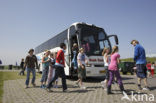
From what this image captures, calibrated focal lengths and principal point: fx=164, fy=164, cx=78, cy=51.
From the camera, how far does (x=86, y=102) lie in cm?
503

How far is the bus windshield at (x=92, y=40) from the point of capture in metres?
10.7

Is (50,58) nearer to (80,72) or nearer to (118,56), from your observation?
(80,72)

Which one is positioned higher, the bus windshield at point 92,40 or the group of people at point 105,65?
the bus windshield at point 92,40

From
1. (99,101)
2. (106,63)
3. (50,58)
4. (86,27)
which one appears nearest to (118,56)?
(106,63)

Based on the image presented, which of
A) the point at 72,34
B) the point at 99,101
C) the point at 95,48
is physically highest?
the point at 72,34

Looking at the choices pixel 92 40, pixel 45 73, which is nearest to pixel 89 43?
pixel 92 40

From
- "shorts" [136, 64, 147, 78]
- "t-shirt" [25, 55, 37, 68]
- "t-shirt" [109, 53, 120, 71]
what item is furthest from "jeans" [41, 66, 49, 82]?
"shorts" [136, 64, 147, 78]

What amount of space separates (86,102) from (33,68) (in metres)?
4.59

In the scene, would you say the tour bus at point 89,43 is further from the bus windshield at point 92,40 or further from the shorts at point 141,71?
the shorts at point 141,71

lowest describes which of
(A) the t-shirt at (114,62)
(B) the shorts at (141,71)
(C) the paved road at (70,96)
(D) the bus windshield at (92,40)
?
(C) the paved road at (70,96)

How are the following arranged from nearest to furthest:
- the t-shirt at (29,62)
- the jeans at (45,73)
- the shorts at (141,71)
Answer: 1. the shorts at (141,71)
2. the jeans at (45,73)
3. the t-shirt at (29,62)

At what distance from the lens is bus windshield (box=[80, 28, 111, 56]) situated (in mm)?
10719

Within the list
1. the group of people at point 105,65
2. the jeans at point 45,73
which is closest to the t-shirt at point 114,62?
the group of people at point 105,65

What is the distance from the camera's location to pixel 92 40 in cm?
1116
